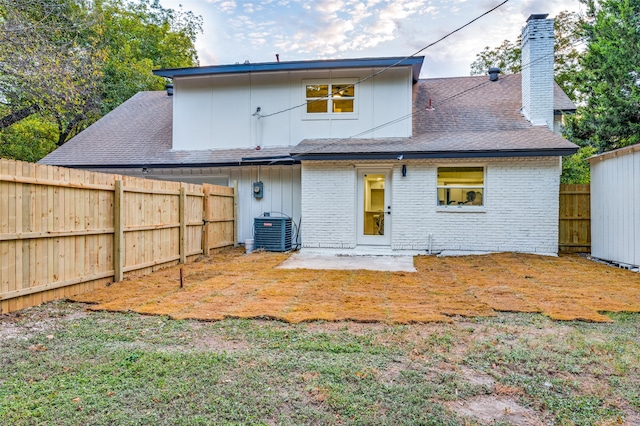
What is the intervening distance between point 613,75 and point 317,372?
14.0m

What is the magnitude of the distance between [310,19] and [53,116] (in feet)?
31.5

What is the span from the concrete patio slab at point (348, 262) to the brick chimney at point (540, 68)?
591 cm

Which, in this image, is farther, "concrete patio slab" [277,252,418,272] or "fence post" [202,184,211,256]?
"fence post" [202,184,211,256]

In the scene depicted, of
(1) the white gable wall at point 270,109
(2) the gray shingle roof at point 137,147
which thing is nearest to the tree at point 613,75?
(1) the white gable wall at point 270,109

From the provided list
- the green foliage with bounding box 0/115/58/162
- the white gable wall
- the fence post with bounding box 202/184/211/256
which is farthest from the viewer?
the green foliage with bounding box 0/115/58/162

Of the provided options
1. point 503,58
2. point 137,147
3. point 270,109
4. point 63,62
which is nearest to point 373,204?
point 270,109

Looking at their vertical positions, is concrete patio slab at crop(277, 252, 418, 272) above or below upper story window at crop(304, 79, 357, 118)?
below

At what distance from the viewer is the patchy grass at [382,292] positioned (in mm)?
4742

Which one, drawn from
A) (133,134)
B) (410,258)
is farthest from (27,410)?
(133,134)

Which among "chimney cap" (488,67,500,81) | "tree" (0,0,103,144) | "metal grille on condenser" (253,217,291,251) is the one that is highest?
"chimney cap" (488,67,500,81)

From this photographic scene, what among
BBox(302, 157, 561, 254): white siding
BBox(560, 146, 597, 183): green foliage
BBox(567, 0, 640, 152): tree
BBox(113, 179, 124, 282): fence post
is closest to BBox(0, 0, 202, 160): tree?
BBox(113, 179, 124, 282): fence post

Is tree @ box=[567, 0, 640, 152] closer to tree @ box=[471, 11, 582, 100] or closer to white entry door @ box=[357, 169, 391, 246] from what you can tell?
tree @ box=[471, 11, 582, 100]

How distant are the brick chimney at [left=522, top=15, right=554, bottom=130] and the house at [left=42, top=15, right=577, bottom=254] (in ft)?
0.11

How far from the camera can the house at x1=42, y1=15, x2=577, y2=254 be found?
9.58 metres
